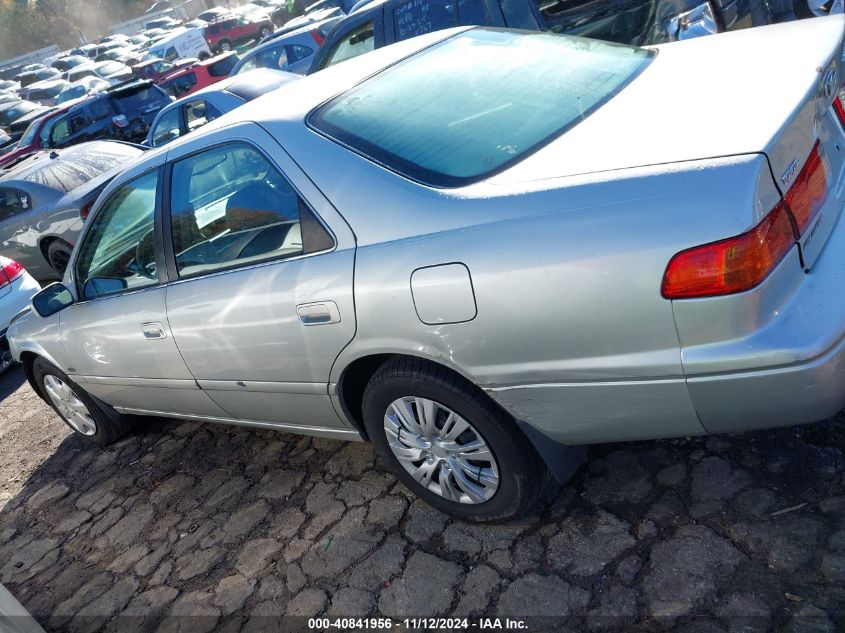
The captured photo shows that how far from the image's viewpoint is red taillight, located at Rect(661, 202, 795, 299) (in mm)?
1981

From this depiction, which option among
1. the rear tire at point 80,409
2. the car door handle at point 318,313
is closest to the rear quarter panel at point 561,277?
the car door handle at point 318,313

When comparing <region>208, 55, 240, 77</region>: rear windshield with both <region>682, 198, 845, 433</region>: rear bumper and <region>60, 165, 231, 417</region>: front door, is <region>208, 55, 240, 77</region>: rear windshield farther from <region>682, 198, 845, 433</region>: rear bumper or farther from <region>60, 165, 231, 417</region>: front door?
<region>682, 198, 845, 433</region>: rear bumper

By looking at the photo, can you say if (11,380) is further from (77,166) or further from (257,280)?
(257,280)

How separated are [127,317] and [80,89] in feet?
89.2

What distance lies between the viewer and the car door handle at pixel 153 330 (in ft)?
11.4

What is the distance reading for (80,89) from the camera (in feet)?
89.4

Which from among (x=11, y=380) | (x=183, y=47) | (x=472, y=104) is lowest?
(x=11, y=380)

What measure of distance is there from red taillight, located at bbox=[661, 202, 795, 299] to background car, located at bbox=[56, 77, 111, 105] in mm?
27781

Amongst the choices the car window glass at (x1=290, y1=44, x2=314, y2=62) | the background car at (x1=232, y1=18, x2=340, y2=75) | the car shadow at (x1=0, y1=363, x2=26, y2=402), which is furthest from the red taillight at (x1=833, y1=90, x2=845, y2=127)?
the car window glass at (x1=290, y1=44, x2=314, y2=62)

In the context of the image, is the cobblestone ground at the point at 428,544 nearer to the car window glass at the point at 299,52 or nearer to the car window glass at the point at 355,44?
the car window glass at the point at 355,44

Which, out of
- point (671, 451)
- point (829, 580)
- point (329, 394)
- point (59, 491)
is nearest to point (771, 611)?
point (829, 580)

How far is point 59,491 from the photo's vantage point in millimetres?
4414

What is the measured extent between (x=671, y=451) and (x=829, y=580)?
85 cm

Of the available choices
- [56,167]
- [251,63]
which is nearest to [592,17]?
[56,167]
